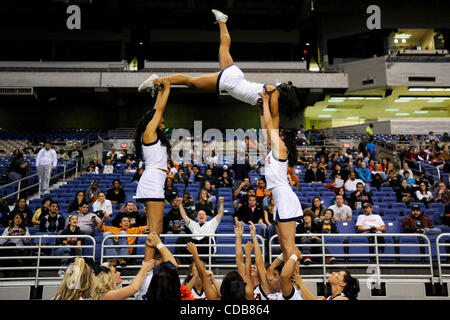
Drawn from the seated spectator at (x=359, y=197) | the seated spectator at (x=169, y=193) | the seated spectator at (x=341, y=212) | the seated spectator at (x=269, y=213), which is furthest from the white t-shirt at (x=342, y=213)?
the seated spectator at (x=169, y=193)

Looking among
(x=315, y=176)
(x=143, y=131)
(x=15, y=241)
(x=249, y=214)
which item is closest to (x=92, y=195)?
(x=15, y=241)

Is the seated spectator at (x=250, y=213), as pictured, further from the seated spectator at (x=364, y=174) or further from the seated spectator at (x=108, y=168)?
the seated spectator at (x=108, y=168)

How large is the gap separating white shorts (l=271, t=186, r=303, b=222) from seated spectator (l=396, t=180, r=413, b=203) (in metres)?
5.91

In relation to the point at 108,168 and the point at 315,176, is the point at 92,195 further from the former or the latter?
the point at 315,176

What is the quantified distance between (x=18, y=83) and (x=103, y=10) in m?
6.11

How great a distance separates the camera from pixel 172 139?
1520cm

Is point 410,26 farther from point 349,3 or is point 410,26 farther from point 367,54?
point 349,3

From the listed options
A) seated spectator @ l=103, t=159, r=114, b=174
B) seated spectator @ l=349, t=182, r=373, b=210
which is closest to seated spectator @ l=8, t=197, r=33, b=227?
seated spectator @ l=103, t=159, r=114, b=174

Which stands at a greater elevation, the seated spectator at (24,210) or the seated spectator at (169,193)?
the seated spectator at (169,193)

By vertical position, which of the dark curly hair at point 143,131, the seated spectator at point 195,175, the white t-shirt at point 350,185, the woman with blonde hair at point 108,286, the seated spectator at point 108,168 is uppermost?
the seated spectator at point 108,168

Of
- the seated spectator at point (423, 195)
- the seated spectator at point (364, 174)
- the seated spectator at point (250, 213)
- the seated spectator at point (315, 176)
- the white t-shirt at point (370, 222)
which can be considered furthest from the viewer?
the seated spectator at point (315, 176)

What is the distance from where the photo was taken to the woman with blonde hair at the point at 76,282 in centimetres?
236

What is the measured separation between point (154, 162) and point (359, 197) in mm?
5368
